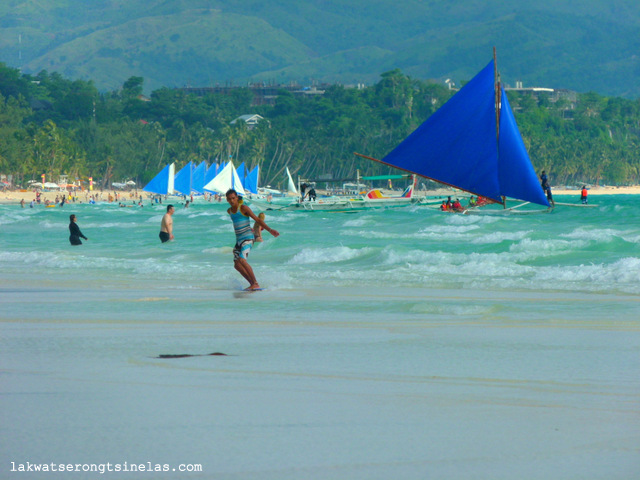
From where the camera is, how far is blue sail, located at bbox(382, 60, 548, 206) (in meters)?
29.5

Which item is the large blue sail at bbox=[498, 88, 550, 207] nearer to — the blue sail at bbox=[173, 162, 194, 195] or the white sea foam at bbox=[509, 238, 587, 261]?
the white sea foam at bbox=[509, 238, 587, 261]

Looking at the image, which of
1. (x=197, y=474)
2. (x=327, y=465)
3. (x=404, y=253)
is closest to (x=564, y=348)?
(x=327, y=465)

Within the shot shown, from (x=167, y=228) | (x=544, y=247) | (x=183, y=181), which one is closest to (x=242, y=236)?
(x=167, y=228)

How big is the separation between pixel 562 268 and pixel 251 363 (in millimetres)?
10511

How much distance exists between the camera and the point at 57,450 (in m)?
4.74

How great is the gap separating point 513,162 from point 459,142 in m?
2.03

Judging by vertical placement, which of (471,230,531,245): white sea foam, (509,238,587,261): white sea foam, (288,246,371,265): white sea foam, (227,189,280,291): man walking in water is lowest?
(288,246,371,265): white sea foam

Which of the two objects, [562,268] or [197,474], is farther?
[562,268]

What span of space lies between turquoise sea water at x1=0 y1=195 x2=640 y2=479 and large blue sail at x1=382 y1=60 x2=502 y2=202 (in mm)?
15289

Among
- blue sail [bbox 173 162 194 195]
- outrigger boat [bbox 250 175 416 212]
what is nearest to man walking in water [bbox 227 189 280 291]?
outrigger boat [bbox 250 175 416 212]

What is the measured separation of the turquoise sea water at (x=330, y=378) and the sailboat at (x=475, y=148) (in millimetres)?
15338

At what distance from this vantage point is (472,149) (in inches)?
1187

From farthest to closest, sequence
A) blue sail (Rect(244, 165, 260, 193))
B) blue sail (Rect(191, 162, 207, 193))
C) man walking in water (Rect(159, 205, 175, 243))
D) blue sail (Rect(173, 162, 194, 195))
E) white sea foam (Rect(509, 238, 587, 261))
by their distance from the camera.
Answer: blue sail (Rect(244, 165, 260, 193)), blue sail (Rect(191, 162, 207, 193)), blue sail (Rect(173, 162, 194, 195)), man walking in water (Rect(159, 205, 175, 243)), white sea foam (Rect(509, 238, 587, 261))

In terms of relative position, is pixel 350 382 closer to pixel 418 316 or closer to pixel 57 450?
pixel 57 450
